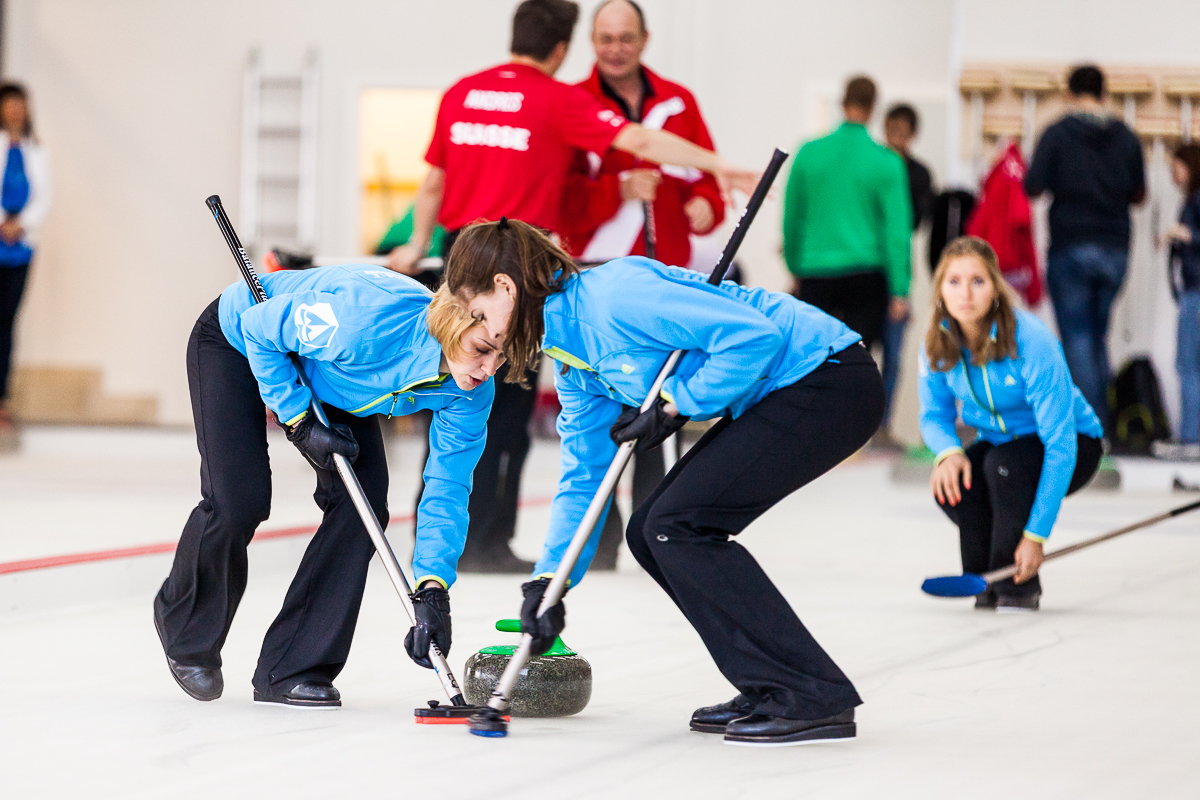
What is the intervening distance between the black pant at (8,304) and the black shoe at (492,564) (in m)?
4.59

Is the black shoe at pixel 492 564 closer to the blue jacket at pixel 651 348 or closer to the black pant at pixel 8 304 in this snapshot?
the blue jacket at pixel 651 348

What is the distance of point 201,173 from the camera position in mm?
10391

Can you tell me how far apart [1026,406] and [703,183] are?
4.16 ft

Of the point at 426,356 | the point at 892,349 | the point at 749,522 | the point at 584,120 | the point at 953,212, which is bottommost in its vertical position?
the point at 892,349

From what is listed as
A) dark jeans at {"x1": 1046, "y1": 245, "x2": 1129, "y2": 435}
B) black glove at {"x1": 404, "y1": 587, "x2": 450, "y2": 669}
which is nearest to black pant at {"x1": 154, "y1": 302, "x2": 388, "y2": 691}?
black glove at {"x1": 404, "y1": 587, "x2": 450, "y2": 669}

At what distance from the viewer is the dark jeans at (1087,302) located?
22.0 feet

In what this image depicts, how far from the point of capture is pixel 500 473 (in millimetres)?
4371

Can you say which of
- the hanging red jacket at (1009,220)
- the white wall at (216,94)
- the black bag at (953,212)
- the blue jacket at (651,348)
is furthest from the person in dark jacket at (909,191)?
the blue jacket at (651,348)

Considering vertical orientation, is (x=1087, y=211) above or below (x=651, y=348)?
above

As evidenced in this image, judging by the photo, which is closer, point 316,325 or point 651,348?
point 651,348

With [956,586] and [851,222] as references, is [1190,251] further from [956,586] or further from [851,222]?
[956,586]

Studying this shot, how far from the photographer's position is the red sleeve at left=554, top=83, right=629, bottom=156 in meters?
4.06

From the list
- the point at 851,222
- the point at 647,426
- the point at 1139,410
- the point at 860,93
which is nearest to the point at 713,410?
the point at 647,426

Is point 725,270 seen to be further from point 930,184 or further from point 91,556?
point 930,184
